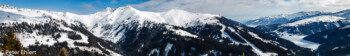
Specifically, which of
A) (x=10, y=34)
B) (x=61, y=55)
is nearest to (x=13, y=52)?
(x=10, y=34)

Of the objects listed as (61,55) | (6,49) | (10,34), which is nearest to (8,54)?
(6,49)

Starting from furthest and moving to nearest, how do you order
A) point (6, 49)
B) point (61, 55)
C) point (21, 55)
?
point (61, 55) → point (21, 55) → point (6, 49)

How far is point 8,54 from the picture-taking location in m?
51.9

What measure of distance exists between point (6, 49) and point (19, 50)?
4066 millimetres

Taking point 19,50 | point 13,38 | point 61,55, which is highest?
point 13,38

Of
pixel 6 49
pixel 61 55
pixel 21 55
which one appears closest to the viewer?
pixel 6 49

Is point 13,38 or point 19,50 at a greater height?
point 13,38

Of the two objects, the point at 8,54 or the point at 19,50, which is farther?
the point at 19,50

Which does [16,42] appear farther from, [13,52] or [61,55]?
[61,55]

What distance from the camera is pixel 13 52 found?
53531mm

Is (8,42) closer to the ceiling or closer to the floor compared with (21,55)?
closer to the ceiling

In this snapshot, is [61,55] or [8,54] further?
[61,55]

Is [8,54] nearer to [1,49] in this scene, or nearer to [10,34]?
[1,49]

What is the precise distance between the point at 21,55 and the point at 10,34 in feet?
20.3
